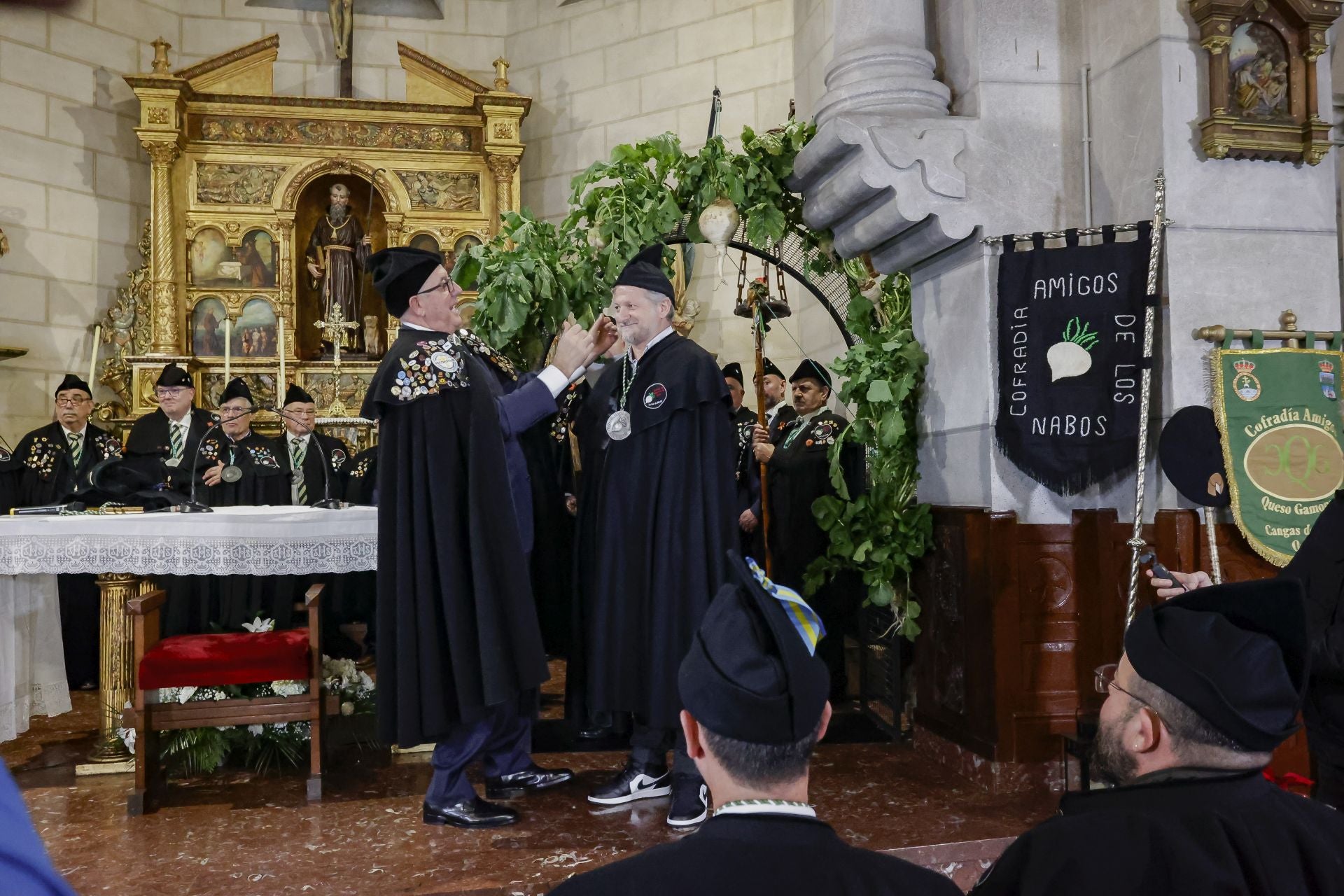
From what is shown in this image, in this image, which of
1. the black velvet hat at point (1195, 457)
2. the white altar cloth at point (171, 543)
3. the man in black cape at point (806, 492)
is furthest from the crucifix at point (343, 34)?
the black velvet hat at point (1195, 457)

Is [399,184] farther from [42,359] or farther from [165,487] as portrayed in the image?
[165,487]

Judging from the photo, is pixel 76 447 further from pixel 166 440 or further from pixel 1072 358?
pixel 1072 358

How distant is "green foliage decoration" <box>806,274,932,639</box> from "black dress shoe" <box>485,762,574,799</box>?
1.48 meters

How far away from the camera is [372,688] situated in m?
5.88

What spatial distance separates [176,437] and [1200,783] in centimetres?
742

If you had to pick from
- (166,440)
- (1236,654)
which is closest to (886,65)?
(1236,654)

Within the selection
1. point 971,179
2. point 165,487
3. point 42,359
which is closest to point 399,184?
point 42,359

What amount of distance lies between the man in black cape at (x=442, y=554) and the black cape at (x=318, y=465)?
3795 millimetres

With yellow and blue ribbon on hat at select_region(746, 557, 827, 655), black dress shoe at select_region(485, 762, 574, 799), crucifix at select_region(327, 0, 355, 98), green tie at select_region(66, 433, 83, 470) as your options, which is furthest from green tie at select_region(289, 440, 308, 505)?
yellow and blue ribbon on hat at select_region(746, 557, 827, 655)

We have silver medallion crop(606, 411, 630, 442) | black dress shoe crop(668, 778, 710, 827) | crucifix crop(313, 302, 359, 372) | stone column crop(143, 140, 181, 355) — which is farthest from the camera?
stone column crop(143, 140, 181, 355)

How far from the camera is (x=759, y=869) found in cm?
139

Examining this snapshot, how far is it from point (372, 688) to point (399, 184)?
5.23 metres

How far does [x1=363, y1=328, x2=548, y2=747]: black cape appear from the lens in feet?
12.9

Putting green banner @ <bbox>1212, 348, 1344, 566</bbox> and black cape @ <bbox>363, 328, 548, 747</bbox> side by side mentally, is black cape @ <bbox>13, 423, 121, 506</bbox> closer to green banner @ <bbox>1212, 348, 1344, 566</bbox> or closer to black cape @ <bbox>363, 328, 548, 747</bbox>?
black cape @ <bbox>363, 328, 548, 747</bbox>
